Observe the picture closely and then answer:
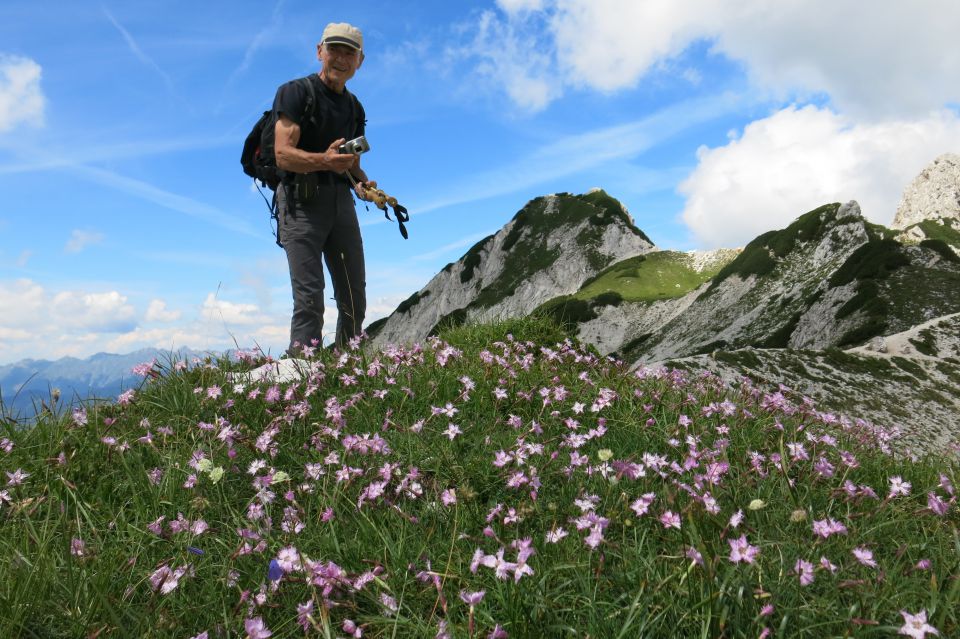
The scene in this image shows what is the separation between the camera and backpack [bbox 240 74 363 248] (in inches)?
339

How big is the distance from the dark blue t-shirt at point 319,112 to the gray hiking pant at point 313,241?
724 millimetres

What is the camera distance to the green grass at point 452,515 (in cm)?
274

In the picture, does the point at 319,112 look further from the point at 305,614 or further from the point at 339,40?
the point at 305,614

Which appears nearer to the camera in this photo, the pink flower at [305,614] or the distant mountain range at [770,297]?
the pink flower at [305,614]

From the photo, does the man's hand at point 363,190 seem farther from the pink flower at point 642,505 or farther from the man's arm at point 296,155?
the pink flower at point 642,505

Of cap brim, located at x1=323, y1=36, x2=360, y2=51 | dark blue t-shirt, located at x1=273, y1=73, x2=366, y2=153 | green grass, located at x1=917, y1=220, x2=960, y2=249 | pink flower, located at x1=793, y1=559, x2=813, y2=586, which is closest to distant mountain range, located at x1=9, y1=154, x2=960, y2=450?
green grass, located at x1=917, y1=220, x2=960, y2=249

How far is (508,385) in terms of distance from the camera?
6480 millimetres

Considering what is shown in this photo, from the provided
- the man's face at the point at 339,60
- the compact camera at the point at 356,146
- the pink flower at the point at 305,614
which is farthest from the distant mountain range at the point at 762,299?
the man's face at the point at 339,60

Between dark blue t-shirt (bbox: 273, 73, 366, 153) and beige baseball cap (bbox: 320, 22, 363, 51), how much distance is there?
68 cm

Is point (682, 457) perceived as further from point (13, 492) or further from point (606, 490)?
point (13, 492)

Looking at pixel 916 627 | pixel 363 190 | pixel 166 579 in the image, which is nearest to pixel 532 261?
pixel 363 190

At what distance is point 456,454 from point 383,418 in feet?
4.00

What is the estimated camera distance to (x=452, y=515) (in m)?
3.77

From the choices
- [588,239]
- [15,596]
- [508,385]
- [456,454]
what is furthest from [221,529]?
[588,239]
